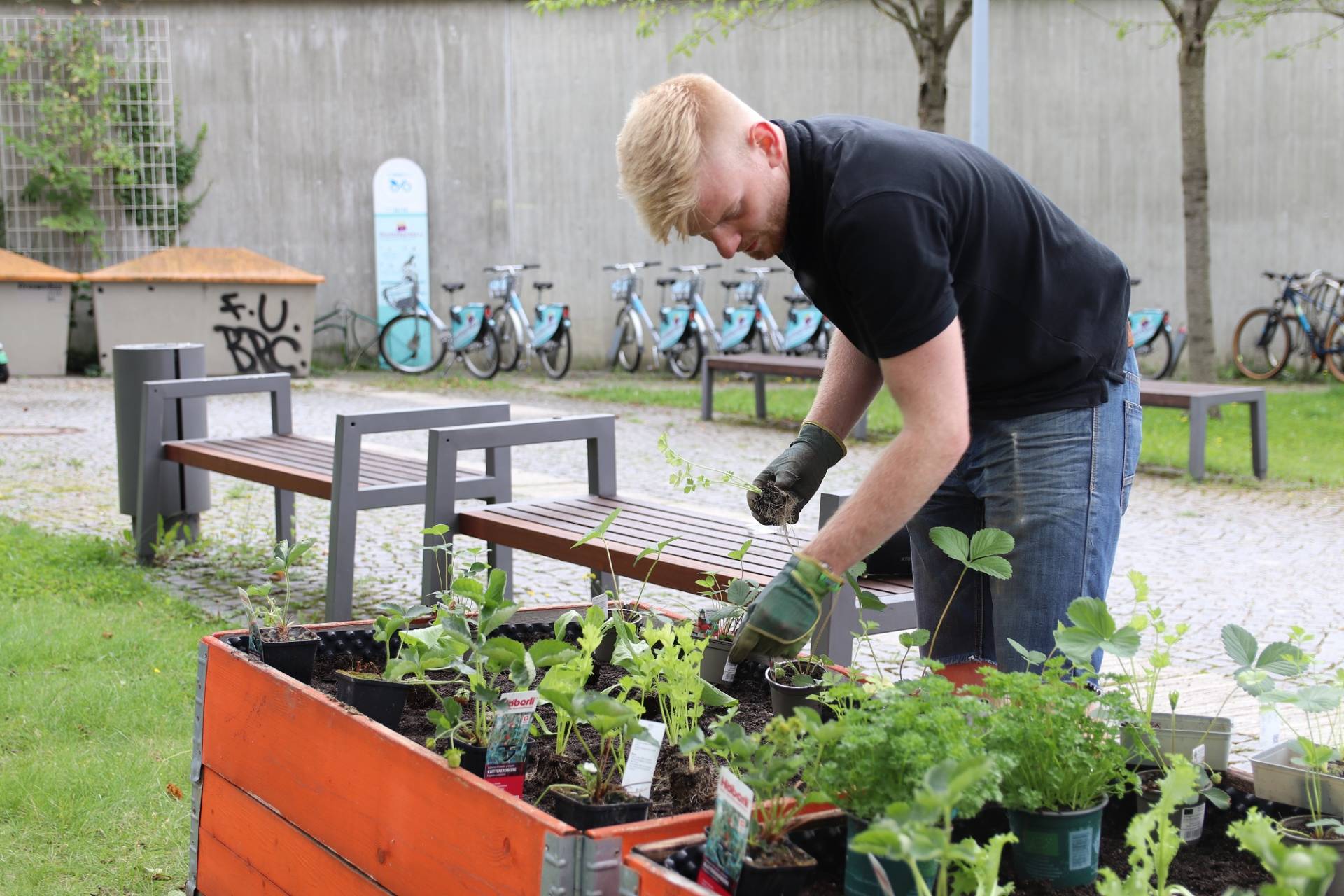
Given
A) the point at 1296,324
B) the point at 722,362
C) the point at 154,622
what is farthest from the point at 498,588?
the point at 1296,324


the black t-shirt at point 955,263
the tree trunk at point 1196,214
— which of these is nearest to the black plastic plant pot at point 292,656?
the black t-shirt at point 955,263

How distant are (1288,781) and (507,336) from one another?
1409cm

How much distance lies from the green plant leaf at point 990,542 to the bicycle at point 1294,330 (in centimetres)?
1426

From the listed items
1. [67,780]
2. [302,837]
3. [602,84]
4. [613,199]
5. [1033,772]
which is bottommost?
[67,780]

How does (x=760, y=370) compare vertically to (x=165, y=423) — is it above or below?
above

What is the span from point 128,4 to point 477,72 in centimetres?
383

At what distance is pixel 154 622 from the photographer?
4.73m

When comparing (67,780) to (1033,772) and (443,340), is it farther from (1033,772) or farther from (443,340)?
(443,340)

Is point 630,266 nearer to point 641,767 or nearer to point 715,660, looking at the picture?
point 715,660

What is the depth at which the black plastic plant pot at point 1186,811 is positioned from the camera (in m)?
1.73

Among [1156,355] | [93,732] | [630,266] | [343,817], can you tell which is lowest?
[93,732]

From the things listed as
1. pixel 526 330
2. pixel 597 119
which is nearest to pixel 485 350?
pixel 526 330

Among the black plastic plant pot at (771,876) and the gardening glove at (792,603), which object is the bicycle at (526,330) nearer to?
the gardening glove at (792,603)

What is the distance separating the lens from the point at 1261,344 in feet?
50.8
